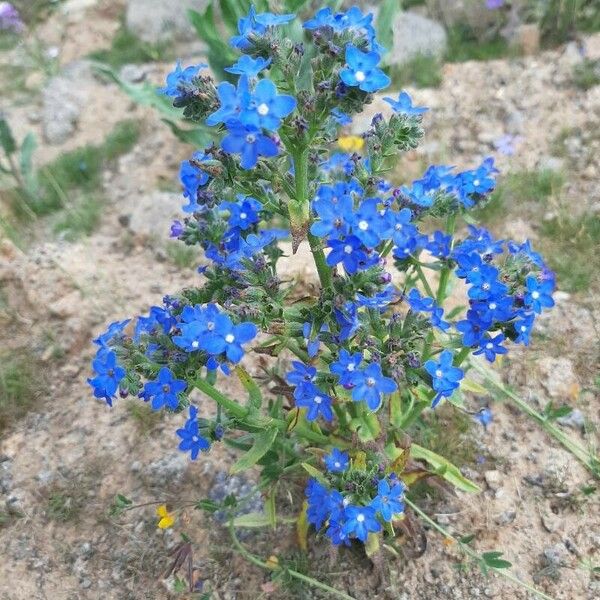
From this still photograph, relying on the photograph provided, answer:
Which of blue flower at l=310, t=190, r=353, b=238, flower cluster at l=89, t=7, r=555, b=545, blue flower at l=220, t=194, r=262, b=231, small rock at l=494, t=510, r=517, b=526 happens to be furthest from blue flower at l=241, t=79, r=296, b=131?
small rock at l=494, t=510, r=517, b=526

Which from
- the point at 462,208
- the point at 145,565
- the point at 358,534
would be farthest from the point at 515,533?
the point at 145,565

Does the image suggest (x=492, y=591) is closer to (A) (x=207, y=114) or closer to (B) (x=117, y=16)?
(A) (x=207, y=114)

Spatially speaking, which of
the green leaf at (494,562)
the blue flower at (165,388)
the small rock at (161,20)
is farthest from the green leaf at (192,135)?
the green leaf at (494,562)

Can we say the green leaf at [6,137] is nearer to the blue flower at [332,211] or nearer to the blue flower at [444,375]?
the blue flower at [332,211]

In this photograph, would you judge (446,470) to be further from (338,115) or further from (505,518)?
(338,115)

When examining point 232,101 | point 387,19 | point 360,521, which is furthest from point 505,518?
point 387,19

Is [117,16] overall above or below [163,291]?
above
